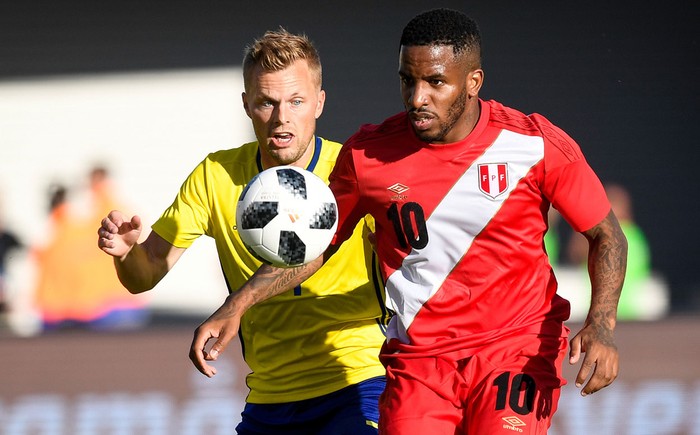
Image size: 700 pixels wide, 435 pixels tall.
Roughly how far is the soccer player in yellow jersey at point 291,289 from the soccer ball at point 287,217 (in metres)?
0.60

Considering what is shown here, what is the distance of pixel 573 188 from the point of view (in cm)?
436

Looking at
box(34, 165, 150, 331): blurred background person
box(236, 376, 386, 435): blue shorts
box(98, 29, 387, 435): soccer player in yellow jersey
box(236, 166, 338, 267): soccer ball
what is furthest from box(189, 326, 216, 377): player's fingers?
box(34, 165, 150, 331): blurred background person

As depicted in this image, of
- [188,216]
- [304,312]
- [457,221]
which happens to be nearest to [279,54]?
[188,216]

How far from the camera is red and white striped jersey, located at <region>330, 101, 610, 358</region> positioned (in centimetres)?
438

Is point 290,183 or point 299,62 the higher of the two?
point 299,62

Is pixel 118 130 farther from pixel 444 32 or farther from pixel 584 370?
pixel 584 370

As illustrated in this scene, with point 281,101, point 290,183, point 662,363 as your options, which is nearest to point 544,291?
point 290,183

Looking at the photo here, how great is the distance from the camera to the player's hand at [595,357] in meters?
4.02

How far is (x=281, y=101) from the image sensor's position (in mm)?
5098

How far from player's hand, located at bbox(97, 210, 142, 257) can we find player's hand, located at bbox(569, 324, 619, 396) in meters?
1.93

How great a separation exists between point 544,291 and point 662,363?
4.46 meters

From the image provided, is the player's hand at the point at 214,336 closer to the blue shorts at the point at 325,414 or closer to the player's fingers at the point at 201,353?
the player's fingers at the point at 201,353

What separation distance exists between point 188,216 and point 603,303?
2.04 meters

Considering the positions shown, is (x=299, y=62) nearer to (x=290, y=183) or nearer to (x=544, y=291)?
(x=290, y=183)
